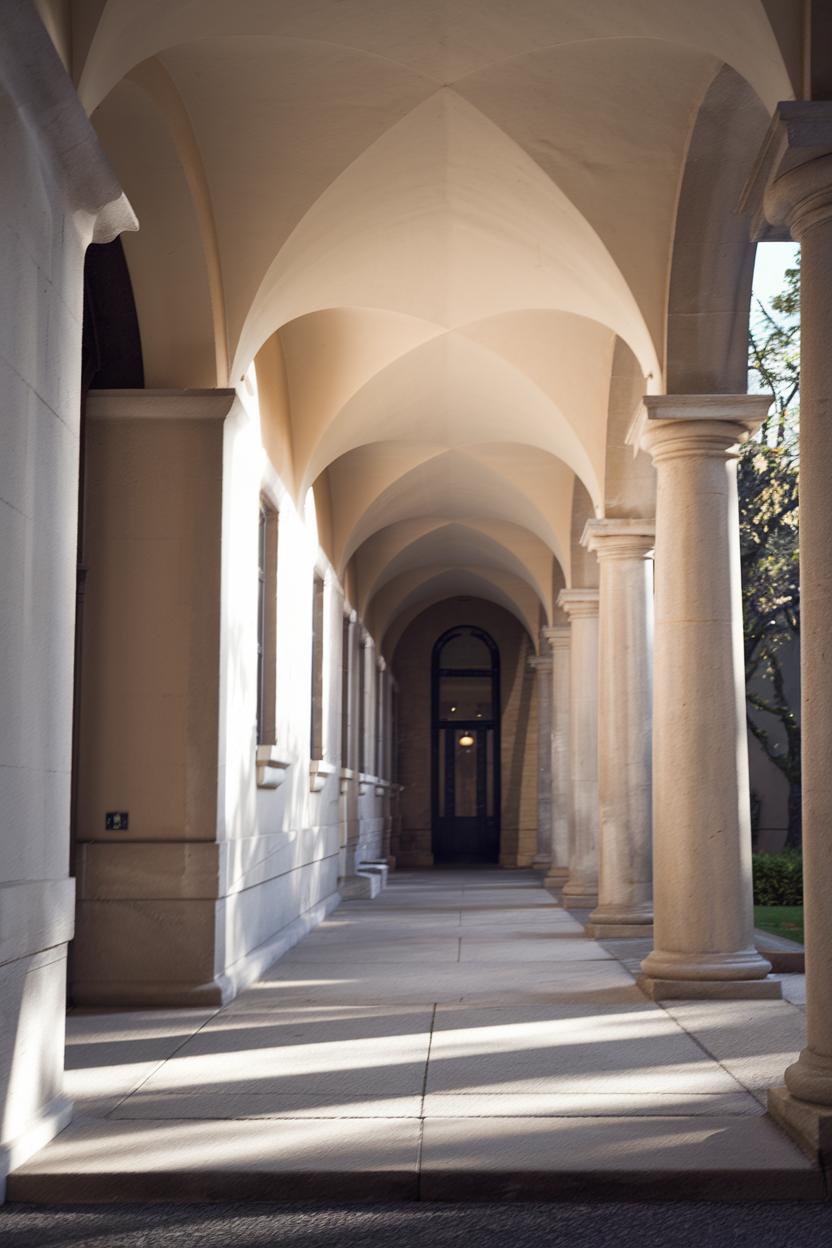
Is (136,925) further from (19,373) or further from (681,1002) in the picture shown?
(19,373)

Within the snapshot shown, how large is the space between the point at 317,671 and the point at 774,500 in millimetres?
6629

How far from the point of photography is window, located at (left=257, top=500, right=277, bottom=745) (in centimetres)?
1187

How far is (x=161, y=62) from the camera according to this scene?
7781mm

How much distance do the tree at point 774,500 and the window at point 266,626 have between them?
5857 millimetres

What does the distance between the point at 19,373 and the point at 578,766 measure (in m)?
11.6

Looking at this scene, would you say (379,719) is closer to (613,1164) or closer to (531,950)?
(531,950)

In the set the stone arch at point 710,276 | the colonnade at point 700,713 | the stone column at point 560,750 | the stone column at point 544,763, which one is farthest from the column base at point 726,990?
the stone column at point 544,763

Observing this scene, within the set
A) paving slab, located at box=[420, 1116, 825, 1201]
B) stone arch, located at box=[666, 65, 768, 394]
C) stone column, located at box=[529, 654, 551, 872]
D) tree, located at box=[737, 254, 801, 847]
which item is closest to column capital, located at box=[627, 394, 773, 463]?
stone arch, located at box=[666, 65, 768, 394]

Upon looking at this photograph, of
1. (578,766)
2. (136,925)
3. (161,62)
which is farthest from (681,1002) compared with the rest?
(578,766)

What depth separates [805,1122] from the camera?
4938mm

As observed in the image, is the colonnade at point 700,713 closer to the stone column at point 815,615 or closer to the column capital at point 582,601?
the stone column at point 815,615

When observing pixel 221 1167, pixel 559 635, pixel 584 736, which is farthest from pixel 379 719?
pixel 221 1167

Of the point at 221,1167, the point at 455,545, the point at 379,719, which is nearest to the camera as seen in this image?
the point at 221,1167

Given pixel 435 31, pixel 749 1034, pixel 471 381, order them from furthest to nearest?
pixel 471 381 → pixel 435 31 → pixel 749 1034
